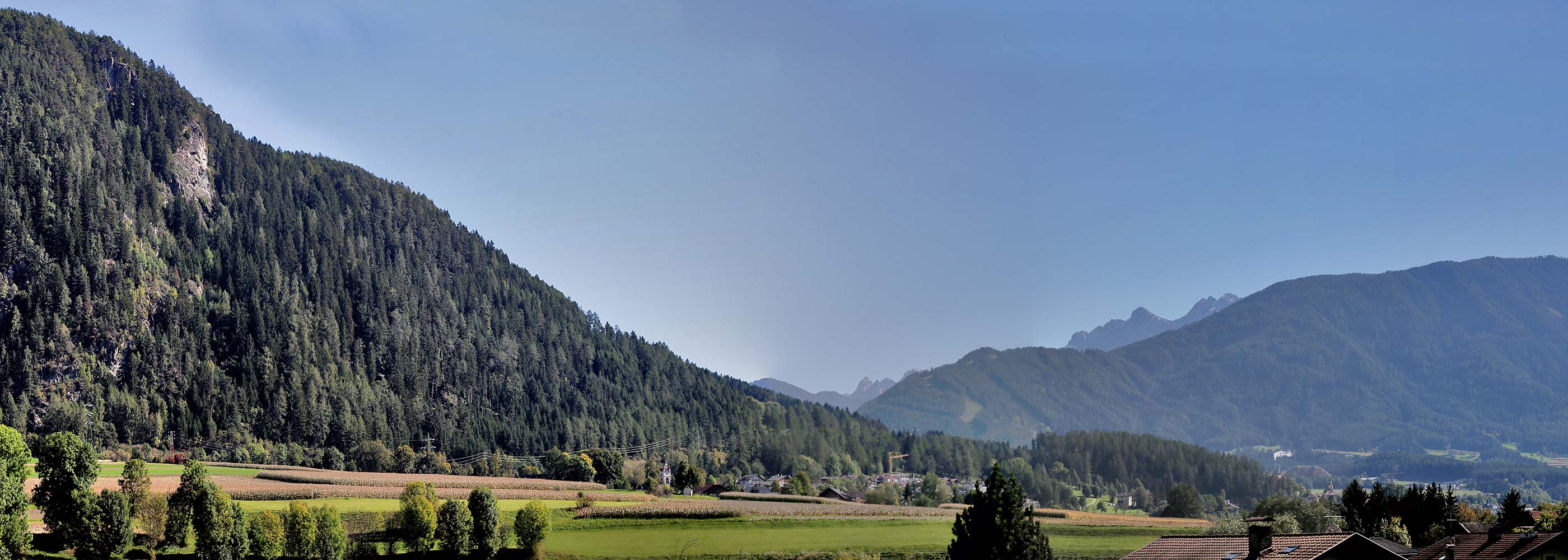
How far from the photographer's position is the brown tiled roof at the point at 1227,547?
157 ft

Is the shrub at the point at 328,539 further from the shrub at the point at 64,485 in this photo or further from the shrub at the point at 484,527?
the shrub at the point at 64,485

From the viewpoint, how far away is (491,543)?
88.0 metres

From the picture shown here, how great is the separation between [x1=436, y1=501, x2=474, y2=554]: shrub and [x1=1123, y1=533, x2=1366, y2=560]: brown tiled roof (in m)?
52.8

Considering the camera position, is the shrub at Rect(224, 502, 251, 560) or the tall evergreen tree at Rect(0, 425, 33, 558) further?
the shrub at Rect(224, 502, 251, 560)

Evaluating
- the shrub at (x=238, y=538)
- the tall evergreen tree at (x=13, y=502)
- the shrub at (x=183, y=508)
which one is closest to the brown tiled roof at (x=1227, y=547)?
the shrub at (x=238, y=538)

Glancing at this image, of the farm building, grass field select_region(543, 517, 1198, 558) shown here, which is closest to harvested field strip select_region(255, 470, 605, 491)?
grass field select_region(543, 517, 1198, 558)

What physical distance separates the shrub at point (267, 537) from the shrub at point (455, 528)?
10.8 m

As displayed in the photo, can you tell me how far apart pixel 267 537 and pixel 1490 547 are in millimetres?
76039

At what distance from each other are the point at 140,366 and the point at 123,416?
1502 centimetres

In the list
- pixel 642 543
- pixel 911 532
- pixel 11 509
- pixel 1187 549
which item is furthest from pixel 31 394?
pixel 1187 549

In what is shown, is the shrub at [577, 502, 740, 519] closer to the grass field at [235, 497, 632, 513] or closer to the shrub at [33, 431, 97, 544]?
the grass field at [235, 497, 632, 513]

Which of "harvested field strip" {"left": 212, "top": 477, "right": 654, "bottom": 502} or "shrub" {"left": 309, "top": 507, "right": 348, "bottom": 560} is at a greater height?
"harvested field strip" {"left": 212, "top": 477, "right": 654, "bottom": 502}

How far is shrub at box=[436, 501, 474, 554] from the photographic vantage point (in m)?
86.9

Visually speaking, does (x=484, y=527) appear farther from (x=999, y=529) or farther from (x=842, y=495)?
(x=842, y=495)
